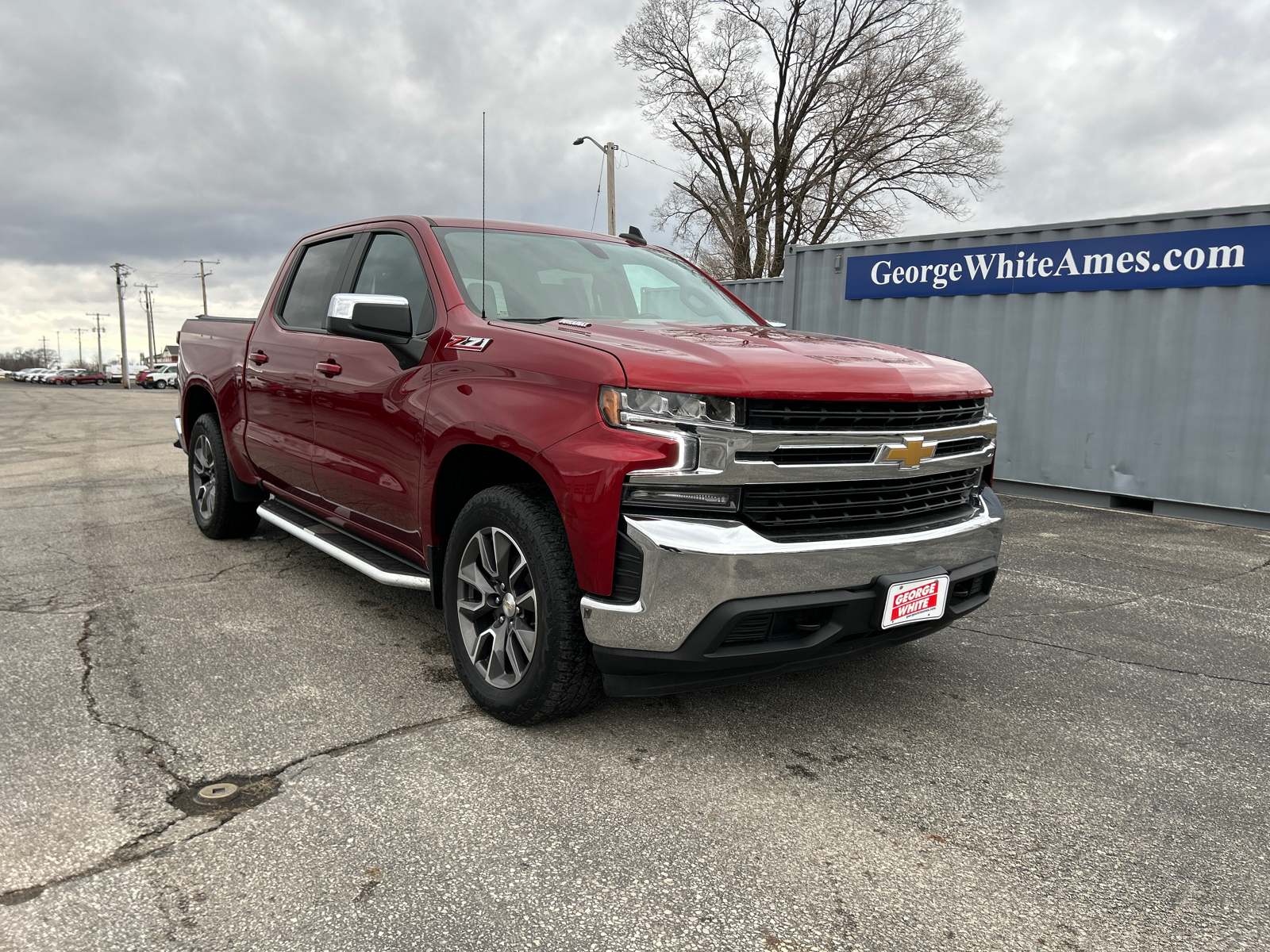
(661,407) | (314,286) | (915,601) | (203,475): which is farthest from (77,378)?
(915,601)

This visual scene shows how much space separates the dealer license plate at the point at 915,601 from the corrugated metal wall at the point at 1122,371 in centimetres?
646

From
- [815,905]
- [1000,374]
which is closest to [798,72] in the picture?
[1000,374]

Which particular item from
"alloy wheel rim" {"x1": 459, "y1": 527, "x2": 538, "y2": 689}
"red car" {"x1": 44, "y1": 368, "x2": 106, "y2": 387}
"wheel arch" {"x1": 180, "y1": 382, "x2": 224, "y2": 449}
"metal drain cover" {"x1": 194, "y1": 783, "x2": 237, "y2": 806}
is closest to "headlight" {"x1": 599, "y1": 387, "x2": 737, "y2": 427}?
"alloy wheel rim" {"x1": 459, "y1": 527, "x2": 538, "y2": 689}

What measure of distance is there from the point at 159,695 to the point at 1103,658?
3880 millimetres

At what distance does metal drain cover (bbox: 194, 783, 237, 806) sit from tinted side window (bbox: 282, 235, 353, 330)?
2324 mm

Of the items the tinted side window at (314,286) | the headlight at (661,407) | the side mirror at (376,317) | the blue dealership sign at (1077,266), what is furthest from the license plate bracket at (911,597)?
the blue dealership sign at (1077,266)

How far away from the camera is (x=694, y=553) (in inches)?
95.7

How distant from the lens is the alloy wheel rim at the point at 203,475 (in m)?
5.62

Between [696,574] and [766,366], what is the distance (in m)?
0.67

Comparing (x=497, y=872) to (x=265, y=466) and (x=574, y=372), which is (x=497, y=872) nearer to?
(x=574, y=372)

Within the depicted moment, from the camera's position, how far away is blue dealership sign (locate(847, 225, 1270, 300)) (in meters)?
7.53

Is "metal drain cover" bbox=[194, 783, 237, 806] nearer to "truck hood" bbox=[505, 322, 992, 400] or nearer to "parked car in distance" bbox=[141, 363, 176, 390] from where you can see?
"truck hood" bbox=[505, 322, 992, 400]

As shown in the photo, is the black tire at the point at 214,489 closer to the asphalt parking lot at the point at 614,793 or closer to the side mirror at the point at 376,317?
the asphalt parking lot at the point at 614,793

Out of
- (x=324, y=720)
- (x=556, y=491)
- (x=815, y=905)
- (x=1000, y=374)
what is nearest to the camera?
(x=815, y=905)
